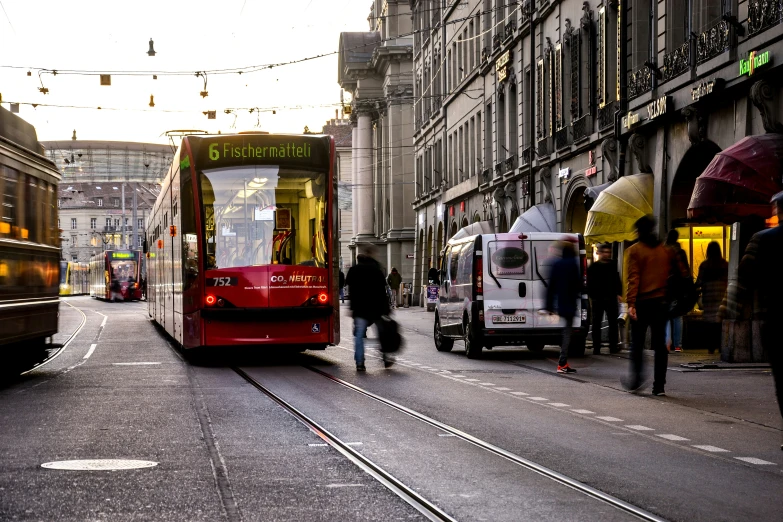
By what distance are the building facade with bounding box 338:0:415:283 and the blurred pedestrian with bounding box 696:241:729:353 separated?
51.2m

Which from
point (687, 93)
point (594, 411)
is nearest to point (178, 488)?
point (594, 411)

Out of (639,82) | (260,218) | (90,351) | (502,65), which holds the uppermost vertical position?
(502,65)

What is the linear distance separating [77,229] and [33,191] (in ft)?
483

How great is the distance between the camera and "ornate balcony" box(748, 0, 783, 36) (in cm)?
2097

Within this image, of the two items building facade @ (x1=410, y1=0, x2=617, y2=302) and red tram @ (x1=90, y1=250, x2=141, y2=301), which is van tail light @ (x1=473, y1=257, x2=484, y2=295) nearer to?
building facade @ (x1=410, y1=0, x2=617, y2=302)

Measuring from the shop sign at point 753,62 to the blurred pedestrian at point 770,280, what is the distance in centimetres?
1237

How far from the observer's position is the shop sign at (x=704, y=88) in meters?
23.5

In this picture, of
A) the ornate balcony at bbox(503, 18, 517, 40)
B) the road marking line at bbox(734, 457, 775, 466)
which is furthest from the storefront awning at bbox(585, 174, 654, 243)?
the road marking line at bbox(734, 457, 775, 466)

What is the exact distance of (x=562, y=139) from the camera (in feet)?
120

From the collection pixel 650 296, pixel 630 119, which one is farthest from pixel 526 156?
pixel 650 296

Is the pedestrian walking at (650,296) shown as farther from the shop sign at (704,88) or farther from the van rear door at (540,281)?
the shop sign at (704,88)

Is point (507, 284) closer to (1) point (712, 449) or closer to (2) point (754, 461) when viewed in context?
(1) point (712, 449)

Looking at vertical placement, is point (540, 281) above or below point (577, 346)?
above

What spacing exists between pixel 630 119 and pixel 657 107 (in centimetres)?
204
